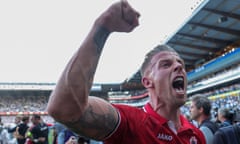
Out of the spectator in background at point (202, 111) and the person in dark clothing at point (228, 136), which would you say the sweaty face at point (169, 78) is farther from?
the spectator in background at point (202, 111)

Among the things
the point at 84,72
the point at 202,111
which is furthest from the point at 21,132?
the point at 84,72

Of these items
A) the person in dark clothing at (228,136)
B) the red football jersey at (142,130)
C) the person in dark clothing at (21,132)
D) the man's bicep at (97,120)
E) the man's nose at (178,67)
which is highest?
the man's nose at (178,67)

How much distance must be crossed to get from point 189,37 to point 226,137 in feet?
65.8

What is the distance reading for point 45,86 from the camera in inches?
1582

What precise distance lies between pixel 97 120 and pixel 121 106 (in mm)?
193

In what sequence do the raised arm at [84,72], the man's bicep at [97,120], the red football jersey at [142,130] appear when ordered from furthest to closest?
the red football jersey at [142,130]
the man's bicep at [97,120]
the raised arm at [84,72]

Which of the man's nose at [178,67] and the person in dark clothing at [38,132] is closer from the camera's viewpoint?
the man's nose at [178,67]

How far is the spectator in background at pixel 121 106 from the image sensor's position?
3.24ft

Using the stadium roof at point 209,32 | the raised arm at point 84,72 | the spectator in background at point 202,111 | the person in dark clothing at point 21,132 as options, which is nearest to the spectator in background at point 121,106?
the raised arm at point 84,72

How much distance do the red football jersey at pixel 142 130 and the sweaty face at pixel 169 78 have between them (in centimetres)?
12

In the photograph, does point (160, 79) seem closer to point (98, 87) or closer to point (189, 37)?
point (189, 37)

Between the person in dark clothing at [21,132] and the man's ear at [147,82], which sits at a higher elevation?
the man's ear at [147,82]

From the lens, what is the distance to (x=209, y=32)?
20.4 m

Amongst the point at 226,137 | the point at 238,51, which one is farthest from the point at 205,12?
the point at 226,137
